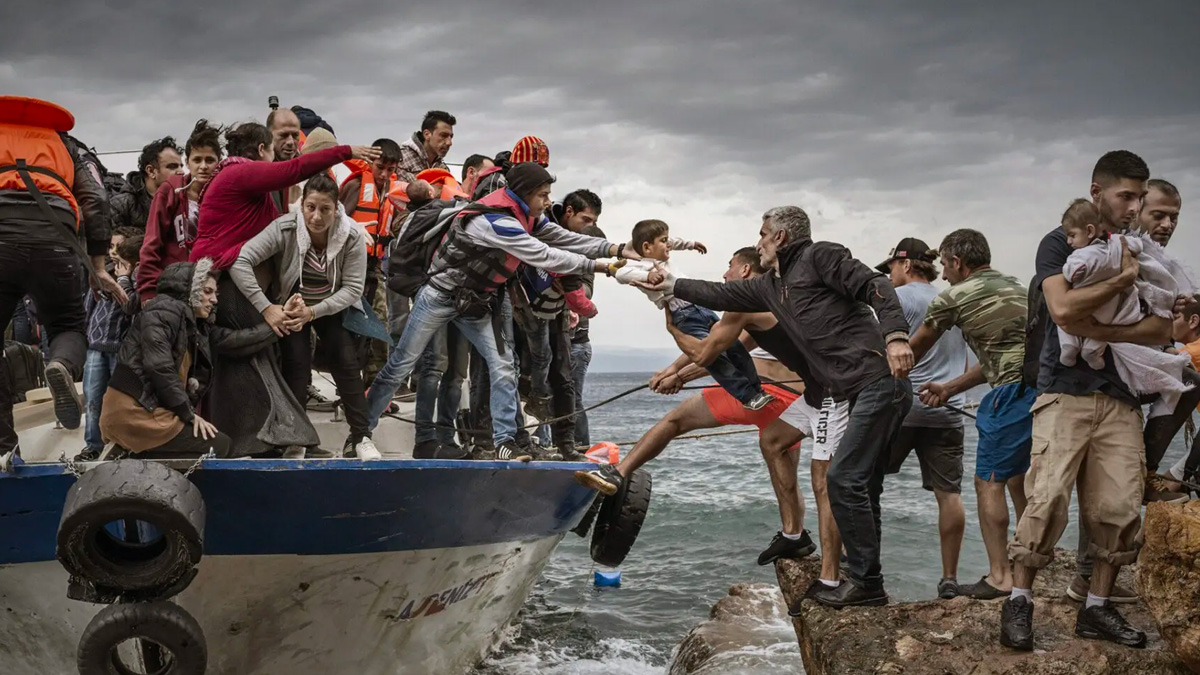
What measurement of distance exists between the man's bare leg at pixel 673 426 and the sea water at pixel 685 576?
6.65 ft

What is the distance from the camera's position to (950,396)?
7.14 metres

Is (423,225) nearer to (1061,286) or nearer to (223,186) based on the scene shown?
(223,186)

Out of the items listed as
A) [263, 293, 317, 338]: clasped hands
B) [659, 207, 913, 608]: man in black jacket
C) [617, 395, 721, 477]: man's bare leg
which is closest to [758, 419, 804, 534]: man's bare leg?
[617, 395, 721, 477]: man's bare leg

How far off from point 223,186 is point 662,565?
33.1 feet

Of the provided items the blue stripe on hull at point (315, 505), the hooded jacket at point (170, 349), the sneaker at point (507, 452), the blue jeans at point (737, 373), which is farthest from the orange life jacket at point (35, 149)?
the blue jeans at point (737, 373)

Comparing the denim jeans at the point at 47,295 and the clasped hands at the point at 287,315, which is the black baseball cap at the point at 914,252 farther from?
the denim jeans at the point at 47,295

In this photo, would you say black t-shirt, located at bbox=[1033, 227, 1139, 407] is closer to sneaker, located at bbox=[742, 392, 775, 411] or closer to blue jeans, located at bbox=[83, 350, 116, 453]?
sneaker, located at bbox=[742, 392, 775, 411]

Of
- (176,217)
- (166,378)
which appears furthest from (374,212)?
(166,378)

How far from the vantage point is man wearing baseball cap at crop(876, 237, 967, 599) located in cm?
729

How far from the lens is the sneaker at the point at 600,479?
308 inches

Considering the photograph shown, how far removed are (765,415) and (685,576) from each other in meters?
7.74

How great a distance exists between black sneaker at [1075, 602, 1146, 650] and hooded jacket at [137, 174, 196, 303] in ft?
18.6

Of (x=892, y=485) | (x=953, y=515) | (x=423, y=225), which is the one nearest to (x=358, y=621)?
(x=423, y=225)

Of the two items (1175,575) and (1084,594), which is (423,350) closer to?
(1084,594)
